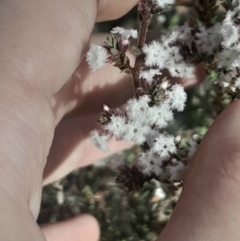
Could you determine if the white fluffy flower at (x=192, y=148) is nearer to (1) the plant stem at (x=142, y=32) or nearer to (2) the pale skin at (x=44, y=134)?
(2) the pale skin at (x=44, y=134)

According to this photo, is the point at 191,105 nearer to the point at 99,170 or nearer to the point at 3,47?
the point at 99,170

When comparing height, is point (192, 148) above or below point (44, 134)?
below

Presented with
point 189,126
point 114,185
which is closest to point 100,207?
point 114,185

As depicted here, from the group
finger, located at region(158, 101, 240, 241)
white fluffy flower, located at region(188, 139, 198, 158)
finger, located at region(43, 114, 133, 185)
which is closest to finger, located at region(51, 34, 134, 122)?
finger, located at region(43, 114, 133, 185)

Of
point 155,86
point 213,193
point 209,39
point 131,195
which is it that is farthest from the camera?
point 131,195

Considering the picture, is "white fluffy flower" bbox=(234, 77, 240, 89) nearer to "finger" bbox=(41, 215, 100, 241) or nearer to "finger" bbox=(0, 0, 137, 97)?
"finger" bbox=(0, 0, 137, 97)

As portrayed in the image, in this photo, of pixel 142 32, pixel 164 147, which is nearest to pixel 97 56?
pixel 142 32

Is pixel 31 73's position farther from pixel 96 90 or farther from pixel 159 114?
pixel 96 90

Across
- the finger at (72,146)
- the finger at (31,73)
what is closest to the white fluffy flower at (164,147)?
the finger at (31,73)
